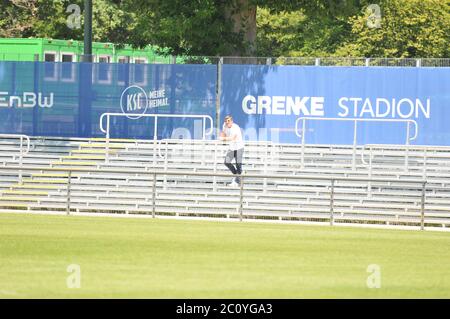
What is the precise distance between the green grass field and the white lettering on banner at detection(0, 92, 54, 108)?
10.1m

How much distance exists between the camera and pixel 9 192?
94.3ft

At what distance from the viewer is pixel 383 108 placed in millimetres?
33531

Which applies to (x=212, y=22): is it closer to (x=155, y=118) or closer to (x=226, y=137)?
(x=155, y=118)

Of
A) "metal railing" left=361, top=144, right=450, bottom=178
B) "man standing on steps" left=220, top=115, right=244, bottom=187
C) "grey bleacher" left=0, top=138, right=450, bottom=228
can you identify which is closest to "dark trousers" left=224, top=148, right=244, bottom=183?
"man standing on steps" left=220, top=115, right=244, bottom=187

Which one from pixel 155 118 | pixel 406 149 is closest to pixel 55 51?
pixel 155 118

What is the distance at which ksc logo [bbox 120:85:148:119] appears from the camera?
112 ft

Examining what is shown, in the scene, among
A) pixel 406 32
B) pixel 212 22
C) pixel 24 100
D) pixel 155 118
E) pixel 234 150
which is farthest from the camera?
pixel 406 32

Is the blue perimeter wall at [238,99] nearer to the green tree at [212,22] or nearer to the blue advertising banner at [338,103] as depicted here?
the blue advertising banner at [338,103]

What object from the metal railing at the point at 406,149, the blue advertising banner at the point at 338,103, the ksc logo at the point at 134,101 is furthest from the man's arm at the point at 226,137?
the ksc logo at the point at 134,101

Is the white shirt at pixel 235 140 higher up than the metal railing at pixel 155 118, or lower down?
lower down

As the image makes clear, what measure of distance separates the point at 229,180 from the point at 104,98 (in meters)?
6.56

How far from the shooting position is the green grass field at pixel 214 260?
14547 millimetres

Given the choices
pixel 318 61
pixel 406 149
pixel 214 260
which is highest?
pixel 318 61

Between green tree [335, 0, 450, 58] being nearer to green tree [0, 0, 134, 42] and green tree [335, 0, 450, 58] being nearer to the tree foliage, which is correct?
the tree foliage
